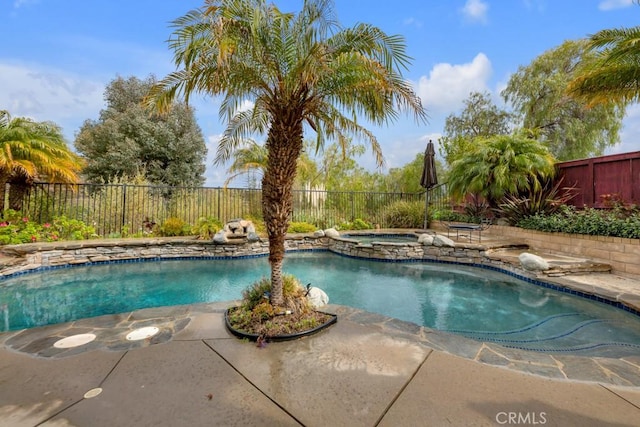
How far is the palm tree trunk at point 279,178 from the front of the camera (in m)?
3.05

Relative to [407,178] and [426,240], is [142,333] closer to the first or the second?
[426,240]

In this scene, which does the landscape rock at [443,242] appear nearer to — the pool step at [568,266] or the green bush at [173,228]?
the pool step at [568,266]

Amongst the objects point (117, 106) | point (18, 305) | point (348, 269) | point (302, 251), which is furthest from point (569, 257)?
point (117, 106)

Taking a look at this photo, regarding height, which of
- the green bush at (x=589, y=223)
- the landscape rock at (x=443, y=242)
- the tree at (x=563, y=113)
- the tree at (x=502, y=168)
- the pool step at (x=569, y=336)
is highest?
the tree at (x=563, y=113)

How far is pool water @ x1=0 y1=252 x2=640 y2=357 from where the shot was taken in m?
3.53

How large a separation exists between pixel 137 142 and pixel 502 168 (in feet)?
53.6

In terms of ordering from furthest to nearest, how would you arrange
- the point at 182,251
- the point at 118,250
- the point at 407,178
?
the point at 407,178
the point at 182,251
the point at 118,250

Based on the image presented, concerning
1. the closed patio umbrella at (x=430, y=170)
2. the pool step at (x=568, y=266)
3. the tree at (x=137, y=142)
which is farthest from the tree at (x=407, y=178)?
the tree at (x=137, y=142)

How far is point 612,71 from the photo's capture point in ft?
19.4

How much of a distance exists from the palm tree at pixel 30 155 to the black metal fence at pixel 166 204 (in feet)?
0.97

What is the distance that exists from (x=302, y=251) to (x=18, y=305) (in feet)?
20.2

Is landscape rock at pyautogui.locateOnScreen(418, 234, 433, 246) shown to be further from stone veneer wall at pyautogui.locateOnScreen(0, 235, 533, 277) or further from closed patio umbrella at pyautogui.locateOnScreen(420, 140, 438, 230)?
closed patio umbrella at pyautogui.locateOnScreen(420, 140, 438, 230)

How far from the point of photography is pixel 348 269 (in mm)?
7020

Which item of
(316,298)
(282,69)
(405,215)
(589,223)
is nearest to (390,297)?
(316,298)
